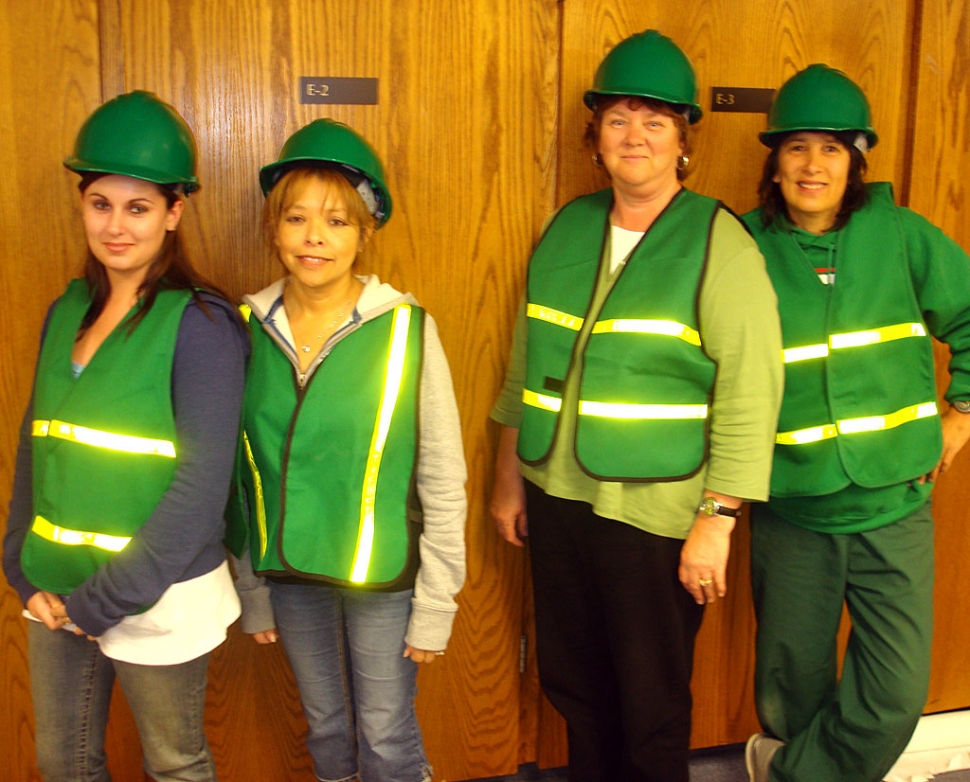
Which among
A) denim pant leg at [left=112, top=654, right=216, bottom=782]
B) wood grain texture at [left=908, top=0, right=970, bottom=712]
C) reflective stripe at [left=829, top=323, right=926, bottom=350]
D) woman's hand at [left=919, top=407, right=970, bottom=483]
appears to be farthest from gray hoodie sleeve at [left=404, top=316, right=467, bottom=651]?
wood grain texture at [left=908, top=0, right=970, bottom=712]

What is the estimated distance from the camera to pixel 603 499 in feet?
5.52

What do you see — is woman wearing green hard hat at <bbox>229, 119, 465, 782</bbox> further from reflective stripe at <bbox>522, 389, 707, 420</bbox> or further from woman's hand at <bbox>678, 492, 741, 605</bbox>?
woman's hand at <bbox>678, 492, 741, 605</bbox>

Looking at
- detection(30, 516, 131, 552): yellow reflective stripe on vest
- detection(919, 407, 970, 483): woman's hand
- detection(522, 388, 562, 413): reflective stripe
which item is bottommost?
detection(30, 516, 131, 552): yellow reflective stripe on vest

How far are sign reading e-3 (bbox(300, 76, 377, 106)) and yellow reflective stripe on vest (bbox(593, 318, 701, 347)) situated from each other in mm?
789

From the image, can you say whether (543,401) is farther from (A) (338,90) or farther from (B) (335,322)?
(A) (338,90)

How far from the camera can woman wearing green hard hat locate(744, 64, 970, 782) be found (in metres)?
1.78

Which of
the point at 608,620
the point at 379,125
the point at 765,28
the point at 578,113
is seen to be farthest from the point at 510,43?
the point at 608,620

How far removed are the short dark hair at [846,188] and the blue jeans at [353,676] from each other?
1147 mm

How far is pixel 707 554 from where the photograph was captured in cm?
166

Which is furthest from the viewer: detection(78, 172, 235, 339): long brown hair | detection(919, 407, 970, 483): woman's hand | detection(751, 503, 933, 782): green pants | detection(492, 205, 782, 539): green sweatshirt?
detection(919, 407, 970, 483): woman's hand

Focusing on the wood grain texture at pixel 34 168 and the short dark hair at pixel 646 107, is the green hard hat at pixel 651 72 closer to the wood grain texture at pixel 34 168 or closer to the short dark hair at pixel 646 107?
the short dark hair at pixel 646 107

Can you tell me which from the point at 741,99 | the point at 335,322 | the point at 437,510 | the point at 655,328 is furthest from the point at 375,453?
the point at 741,99

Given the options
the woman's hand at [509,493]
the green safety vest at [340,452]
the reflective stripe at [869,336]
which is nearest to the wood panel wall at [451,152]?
the woman's hand at [509,493]

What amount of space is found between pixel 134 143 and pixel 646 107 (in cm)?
97
